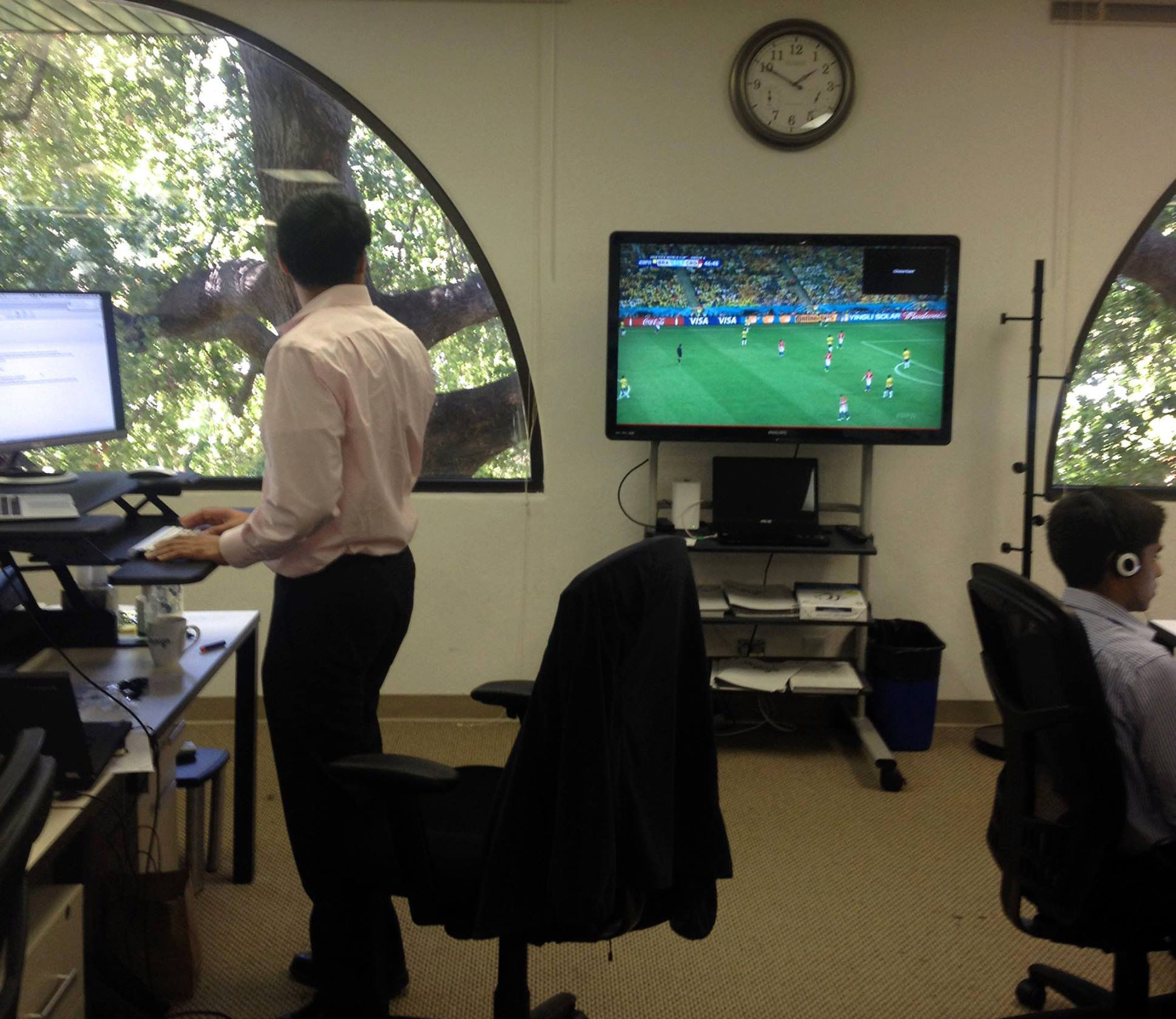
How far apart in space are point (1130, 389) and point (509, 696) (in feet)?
9.52

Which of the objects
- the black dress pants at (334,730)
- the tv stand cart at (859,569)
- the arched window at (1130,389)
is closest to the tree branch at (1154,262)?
the arched window at (1130,389)

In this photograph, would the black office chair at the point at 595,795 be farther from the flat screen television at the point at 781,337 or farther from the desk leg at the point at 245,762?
the flat screen television at the point at 781,337

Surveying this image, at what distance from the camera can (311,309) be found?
1.99 m

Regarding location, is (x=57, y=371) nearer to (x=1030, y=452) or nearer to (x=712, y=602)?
(x=712, y=602)

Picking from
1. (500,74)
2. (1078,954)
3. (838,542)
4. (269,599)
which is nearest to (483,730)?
(269,599)

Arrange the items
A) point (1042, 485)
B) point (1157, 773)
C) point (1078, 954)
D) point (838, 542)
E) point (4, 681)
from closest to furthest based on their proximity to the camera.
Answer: point (4, 681)
point (1157, 773)
point (1078, 954)
point (838, 542)
point (1042, 485)

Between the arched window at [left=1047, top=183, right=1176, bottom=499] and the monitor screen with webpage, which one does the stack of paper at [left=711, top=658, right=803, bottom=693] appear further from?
the monitor screen with webpage

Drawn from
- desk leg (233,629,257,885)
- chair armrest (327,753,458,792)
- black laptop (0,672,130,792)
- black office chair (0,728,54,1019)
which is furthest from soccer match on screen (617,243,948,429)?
black office chair (0,728,54,1019)

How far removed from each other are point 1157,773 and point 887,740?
6.37 ft

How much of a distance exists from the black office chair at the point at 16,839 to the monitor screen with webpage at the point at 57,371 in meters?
1.31

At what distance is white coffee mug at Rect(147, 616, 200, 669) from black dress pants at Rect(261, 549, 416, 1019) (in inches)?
10.1

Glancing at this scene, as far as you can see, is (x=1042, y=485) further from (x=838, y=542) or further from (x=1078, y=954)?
(x=1078, y=954)

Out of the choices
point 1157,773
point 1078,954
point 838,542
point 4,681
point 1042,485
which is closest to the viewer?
point 4,681

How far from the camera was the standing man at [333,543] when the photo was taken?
1.86 meters
